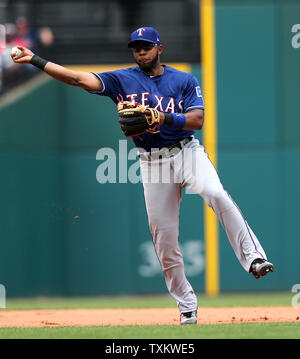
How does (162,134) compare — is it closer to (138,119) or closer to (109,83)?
(138,119)

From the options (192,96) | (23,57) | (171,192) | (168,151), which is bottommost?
(171,192)

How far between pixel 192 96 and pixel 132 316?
2032mm

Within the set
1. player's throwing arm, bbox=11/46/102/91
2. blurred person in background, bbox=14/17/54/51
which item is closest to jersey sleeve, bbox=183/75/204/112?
player's throwing arm, bbox=11/46/102/91

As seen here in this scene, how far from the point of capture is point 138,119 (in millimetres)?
5008

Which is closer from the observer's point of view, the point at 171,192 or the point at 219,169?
the point at 171,192

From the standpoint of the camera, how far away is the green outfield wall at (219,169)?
1050 cm

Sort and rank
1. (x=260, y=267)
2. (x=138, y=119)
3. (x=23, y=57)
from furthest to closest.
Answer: (x=23, y=57) < (x=138, y=119) < (x=260, y=267)

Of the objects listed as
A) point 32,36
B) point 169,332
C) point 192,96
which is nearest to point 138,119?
point 192,96

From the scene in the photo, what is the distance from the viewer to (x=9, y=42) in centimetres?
1016

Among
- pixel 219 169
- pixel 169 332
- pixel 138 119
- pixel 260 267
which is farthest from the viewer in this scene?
pixel 219 169

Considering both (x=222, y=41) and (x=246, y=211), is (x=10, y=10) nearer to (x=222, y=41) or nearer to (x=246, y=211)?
(x=222, y=41)

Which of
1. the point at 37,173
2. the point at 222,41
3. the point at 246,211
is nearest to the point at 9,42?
the point at 37,173

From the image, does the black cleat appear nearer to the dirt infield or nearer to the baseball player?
the baseball player

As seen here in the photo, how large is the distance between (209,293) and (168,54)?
11.3ft
